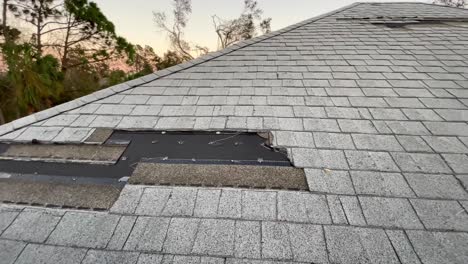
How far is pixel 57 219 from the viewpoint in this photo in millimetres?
1774

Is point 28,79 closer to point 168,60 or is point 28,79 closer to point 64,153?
point 64,153

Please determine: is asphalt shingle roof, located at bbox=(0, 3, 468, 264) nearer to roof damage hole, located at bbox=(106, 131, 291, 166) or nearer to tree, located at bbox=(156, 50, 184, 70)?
roof damage hole, located at bbox=(106, 131, 291, 166)

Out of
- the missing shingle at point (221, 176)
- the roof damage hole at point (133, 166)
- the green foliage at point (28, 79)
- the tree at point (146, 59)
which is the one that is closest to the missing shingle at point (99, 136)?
the roof damage hole at point (133, 166)

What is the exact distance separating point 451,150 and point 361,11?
24.1ft

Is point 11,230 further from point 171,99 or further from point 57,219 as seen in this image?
point 171,99

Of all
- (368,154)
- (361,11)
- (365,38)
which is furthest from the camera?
(361,11)

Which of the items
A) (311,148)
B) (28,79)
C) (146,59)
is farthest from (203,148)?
(146,59)

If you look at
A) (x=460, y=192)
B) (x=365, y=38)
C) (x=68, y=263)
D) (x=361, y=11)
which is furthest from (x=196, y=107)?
(x=361, y=11)

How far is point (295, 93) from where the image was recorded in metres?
3.45

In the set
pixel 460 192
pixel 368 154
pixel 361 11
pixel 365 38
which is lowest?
pixel 460 192

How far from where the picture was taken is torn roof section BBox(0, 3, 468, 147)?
2.82m

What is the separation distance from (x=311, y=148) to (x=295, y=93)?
131 cm

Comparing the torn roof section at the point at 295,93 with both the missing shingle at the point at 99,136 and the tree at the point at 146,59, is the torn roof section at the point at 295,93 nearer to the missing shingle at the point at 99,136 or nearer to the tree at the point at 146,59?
the missing shingle at the point at 99,136

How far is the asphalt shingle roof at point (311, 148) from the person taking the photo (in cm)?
156
